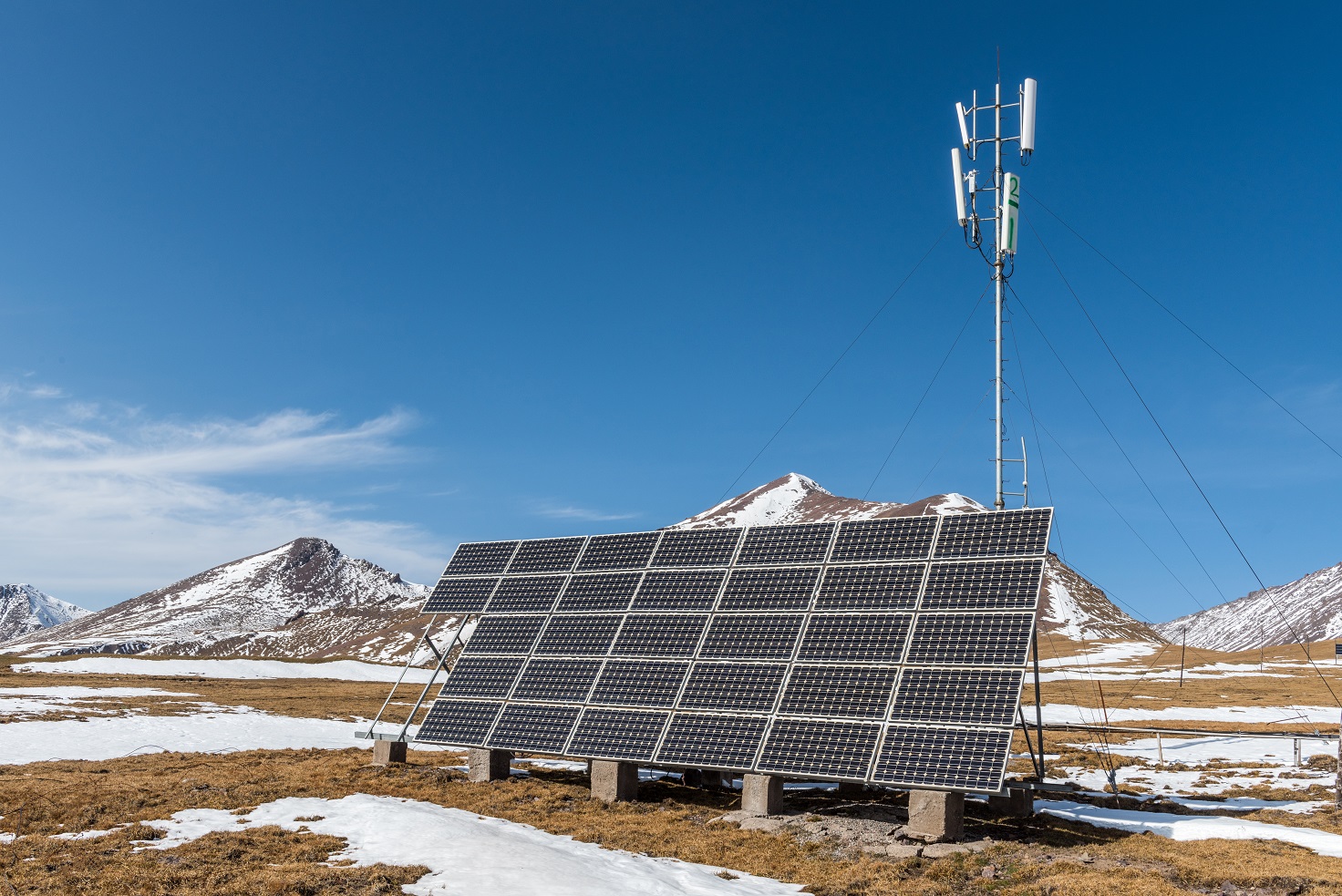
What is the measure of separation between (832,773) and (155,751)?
27459 millimetres

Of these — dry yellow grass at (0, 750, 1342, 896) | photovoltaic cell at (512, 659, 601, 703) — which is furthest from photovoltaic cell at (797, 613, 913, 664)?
photovoltaic cell at (512, 659, 601, 703)

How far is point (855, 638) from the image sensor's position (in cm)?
2197

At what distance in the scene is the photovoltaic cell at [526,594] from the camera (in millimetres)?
28562

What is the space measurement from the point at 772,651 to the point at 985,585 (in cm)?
540

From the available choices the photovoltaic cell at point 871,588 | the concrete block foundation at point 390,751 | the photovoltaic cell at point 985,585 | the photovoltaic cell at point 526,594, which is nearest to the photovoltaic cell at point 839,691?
the photovoltaic cell at point 871,588

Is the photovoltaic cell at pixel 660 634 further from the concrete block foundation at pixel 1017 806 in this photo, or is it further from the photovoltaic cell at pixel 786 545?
the concrete block foundation at pixel 1017 806

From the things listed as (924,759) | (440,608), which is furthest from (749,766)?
(440,608)

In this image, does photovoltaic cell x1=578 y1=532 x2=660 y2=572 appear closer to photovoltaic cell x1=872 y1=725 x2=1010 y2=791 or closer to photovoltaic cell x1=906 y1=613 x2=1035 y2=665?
photovoltaic cell x1=906 y1=613 x2=1035 y2=665

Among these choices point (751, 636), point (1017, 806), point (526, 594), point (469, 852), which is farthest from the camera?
point (526, 594)

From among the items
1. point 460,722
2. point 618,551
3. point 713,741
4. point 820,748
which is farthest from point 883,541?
point 460,722

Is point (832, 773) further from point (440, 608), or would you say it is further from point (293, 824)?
point (440, 608)

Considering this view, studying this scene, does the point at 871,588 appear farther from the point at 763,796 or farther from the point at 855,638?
the point at 763,796

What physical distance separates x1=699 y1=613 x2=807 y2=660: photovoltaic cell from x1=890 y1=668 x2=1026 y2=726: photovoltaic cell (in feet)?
11.0

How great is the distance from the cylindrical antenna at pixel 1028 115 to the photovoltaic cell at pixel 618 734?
21.0m
